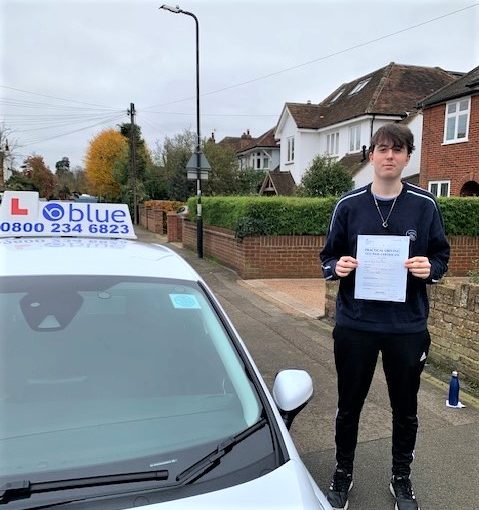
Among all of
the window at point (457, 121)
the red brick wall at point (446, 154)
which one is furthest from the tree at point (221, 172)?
the window at point (457, 121)

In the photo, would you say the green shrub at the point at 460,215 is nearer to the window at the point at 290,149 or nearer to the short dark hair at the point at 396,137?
the short dark hair at the point at 396,137

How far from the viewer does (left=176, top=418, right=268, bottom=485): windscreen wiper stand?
1512 mm

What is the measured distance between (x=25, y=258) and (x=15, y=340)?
0.43 metres

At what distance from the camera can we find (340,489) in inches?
111

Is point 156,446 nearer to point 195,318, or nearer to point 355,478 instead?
point 195,318

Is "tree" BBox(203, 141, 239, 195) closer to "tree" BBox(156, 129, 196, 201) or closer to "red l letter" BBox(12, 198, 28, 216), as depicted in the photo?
"tree" BBox(156, 129, 196, 201)

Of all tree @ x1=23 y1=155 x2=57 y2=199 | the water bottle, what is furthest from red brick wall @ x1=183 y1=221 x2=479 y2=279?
tree @ x1=23 y1=155 x2=57 y2=199

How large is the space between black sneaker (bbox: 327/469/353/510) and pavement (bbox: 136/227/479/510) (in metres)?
0.08

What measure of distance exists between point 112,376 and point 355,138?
1092 inches

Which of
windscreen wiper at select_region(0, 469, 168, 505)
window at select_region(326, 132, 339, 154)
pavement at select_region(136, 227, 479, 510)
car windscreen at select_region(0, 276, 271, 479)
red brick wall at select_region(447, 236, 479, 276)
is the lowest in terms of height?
pavement at select_region(136, 227, 479, 510)

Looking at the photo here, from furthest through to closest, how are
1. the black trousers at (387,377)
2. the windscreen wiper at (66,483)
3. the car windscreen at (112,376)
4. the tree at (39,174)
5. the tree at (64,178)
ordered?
1. the tree at (64,178)
2. the tree at (39,174)
3. the black trousers at (387,377)
4. the car windscreen at (112,376)
5. the windscreen wiper at (66,483)

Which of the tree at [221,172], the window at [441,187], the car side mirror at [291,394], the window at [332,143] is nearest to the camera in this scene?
the car side mirror at [291,394]

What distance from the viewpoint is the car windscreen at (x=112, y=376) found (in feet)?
5.45

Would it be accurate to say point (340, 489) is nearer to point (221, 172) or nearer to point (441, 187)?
point (441, 187)
